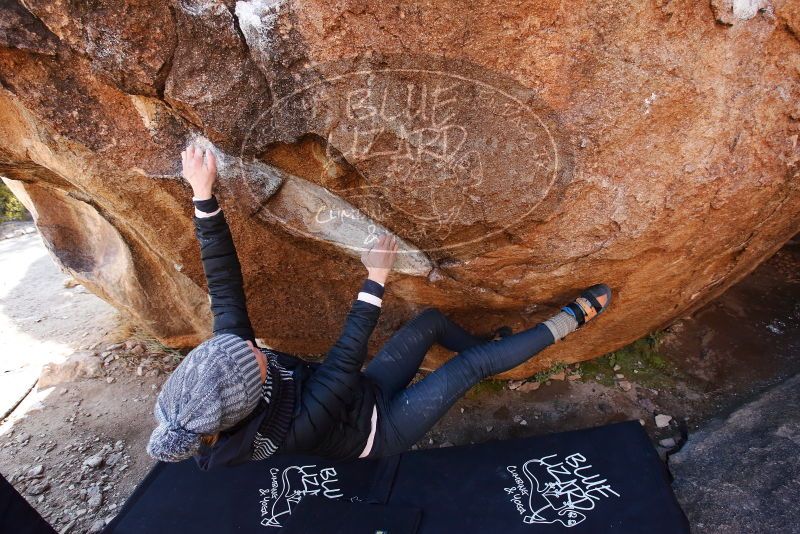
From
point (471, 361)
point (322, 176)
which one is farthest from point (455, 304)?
point (322, 176)

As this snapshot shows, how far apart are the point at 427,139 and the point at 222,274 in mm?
1007

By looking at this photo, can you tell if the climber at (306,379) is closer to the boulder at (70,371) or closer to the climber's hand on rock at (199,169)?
the climber's hand on rock at (199,169)

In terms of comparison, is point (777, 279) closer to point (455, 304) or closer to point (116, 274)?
point (455, 304)

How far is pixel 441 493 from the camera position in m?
2.46

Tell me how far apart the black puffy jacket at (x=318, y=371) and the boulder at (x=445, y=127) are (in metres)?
0.40

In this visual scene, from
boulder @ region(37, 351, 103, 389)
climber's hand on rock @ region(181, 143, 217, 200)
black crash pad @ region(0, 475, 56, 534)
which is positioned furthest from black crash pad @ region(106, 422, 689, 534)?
climber's hand on rock @ region(181, 143, 217, 200)

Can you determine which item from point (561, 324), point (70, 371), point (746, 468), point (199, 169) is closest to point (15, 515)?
point (199, 169)

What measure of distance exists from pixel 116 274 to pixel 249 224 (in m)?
1.57

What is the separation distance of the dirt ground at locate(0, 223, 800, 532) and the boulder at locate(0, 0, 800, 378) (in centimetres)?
78

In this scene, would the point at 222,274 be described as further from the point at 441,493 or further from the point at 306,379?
the point at 441,493

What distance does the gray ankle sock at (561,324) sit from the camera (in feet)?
7.73

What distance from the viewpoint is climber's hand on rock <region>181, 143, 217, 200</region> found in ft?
6.66

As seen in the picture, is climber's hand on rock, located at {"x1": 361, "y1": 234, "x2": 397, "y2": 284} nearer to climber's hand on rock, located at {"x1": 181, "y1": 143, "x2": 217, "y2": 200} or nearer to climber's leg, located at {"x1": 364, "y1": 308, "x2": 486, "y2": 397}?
climber's leg, located at {"x1": 364, "y1": 308, "x2": 486, "y2": 397}

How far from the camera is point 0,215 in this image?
304 inches
